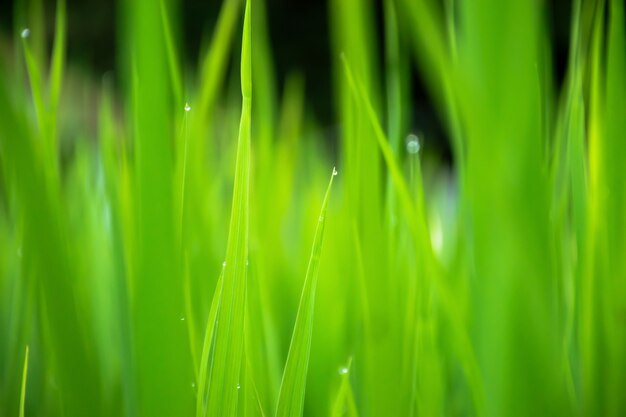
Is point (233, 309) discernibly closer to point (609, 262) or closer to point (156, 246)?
point (156, 246)

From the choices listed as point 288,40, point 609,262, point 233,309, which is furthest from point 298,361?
point 288,40

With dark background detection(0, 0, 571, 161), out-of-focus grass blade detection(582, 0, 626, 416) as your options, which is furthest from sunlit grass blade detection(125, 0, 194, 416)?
dark background detection(0, 0, 571, 161)

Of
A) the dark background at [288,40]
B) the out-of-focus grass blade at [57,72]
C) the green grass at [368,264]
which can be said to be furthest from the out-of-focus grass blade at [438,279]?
the dark background at [288,40]

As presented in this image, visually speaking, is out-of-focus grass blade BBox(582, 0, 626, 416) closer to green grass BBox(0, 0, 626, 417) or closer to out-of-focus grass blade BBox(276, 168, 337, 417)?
green grass BBox(0, 0, 626, 417)

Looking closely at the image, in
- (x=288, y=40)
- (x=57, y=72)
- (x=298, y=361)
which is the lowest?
(x=298, y=361)

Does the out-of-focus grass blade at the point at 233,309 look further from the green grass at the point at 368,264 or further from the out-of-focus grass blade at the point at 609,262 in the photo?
Answer: the out-of-focus grass blade at the point at 609,262

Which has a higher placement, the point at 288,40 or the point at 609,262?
the point at 288,40
